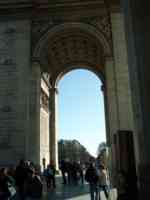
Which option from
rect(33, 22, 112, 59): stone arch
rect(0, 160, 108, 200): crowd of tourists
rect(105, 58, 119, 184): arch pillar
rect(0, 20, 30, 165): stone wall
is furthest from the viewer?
rect(33, 22, 112, 59): stone arch

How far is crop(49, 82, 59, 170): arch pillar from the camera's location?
23672 millimetres

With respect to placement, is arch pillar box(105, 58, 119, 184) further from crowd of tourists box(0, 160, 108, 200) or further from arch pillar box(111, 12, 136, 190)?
crowd of tourists box(0, 160, 108, 200)

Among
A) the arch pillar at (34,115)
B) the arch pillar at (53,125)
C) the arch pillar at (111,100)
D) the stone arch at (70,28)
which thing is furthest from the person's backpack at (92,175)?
the arch pillar at (53,125)

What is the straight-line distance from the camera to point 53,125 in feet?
79.6

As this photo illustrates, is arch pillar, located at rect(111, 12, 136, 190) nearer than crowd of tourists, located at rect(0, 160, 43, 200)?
No

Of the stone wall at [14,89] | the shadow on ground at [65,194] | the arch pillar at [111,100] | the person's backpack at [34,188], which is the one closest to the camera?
the person's backpack at [34,188]

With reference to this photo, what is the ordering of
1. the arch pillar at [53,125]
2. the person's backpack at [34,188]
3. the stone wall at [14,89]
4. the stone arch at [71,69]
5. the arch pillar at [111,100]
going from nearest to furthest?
the person's backpack at [34,188] < the stone wall at [14,89] < the arch pillar at [111,100] < the arch pillar at [53,125] < the stone arch at [71,69]

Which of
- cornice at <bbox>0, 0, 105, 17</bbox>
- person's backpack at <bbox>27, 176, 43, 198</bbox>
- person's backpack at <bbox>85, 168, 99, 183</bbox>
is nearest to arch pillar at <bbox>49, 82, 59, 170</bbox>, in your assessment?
cornice at <bbox>0, 0, 105, 17</bbox>

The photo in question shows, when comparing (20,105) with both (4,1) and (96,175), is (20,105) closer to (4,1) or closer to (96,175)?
(4,1)

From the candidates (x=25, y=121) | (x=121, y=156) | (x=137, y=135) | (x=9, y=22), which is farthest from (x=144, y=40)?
(x=9, y=22)

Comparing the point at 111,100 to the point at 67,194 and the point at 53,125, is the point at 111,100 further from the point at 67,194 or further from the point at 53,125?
the point at 53,125

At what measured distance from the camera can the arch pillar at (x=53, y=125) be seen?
23672 millimetres

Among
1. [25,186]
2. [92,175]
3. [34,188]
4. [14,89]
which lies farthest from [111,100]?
[34,188]

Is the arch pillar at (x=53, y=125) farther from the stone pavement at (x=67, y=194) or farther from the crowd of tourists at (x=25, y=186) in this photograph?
the crowd of tourists at (x=25, y=186)
